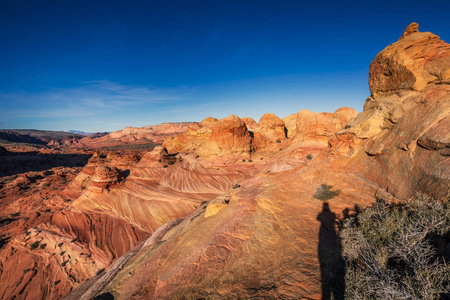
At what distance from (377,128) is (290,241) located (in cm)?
796

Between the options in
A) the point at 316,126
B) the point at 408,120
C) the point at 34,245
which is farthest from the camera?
the point at 316,126

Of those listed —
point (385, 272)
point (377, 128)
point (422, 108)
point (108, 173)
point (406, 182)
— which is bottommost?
point (108, 173)

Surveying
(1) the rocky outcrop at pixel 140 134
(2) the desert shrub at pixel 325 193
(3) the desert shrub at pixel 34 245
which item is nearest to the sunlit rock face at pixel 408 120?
(2) the desert shrub at pixel 325 193

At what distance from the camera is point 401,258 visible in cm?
326

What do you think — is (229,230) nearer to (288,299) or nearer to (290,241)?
(290,241)

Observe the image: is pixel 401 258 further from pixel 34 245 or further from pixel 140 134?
pixel 140 134

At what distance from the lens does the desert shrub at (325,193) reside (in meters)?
7.47

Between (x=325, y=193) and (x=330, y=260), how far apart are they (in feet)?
12.4

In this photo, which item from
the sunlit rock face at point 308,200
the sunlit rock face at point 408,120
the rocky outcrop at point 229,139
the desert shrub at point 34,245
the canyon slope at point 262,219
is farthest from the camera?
the rocky outcrop at point 229,139

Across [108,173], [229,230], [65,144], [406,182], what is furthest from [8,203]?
[65,144]

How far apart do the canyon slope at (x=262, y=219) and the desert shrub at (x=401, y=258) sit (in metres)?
0.85

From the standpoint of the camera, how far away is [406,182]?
624 cm

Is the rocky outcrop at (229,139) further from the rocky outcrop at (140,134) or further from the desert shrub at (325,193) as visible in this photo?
the rocky outcrop at (140,134)

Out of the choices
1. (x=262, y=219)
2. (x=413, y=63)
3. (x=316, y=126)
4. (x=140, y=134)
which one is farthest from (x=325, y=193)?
(x=140, y=134)
